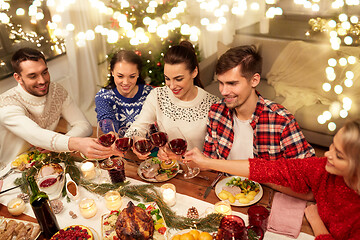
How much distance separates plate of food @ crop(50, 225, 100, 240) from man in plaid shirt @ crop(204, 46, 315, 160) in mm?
1044

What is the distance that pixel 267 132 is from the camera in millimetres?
1898

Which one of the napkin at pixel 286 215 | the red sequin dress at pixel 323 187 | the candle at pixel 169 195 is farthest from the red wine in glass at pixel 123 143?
the napkin at pixel 286 215

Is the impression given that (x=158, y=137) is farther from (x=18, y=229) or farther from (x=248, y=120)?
(x=18, y=229)

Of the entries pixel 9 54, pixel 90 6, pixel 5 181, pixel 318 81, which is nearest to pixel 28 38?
pixel 9 54

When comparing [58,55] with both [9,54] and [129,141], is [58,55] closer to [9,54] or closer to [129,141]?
[9,54]

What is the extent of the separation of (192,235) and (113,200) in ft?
1.55

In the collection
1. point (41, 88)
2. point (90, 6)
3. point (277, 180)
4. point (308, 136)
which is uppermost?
point (90, 6)

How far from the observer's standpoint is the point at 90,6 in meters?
4.73

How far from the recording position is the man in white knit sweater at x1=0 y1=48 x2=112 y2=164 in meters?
2.05

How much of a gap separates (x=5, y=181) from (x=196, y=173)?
1.16 m

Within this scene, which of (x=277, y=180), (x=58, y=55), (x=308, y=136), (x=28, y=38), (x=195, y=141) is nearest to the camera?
(x=277, y=180)

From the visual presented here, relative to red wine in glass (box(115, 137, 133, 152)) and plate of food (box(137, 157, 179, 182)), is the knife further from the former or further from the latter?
red wine in glass (box(115, 137, 133, 152))

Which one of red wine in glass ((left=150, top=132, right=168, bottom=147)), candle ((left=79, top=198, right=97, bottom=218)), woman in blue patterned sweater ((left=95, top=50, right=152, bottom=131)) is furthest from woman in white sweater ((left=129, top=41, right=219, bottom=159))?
candle ((left=79, top=198, right=97, bottom=218))

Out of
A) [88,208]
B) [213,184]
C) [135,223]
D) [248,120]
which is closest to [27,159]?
[88,208]
